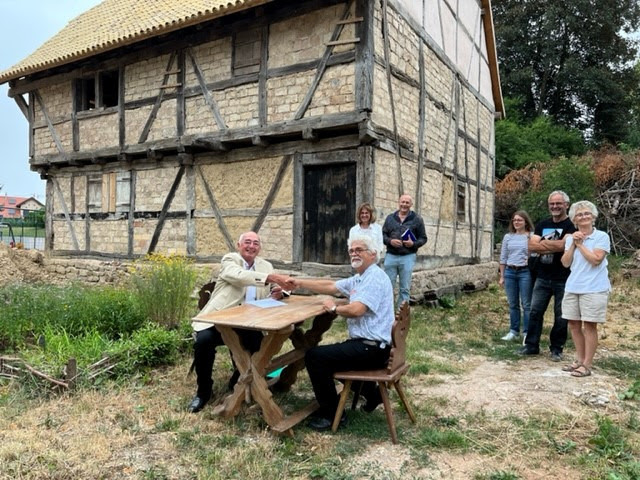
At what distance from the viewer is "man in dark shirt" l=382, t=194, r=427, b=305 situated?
6652 millimetres

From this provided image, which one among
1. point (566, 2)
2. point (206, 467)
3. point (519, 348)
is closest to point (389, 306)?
point (206, 467)

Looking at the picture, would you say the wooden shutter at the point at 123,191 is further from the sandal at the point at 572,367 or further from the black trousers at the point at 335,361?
the sandal at the point at 572,367

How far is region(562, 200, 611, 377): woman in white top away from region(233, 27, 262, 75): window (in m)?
5.96

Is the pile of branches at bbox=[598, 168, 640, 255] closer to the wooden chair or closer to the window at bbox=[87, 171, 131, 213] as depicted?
the wooden chair

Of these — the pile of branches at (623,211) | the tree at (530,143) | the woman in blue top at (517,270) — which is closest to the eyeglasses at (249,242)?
the woman in blue top at (517,270)

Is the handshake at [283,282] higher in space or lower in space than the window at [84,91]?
lower

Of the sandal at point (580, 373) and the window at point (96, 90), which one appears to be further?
the window at point (96, 90)

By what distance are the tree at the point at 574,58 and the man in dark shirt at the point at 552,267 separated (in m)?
17.9

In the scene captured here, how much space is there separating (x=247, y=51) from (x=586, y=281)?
666 cm

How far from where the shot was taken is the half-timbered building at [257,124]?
771 cm

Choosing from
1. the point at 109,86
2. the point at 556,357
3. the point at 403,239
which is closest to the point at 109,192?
the point at 109,86

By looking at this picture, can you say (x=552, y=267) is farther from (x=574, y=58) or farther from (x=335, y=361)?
(x=574, y=58)

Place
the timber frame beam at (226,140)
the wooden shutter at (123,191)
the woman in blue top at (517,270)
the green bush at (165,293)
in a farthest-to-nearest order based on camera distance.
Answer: the wooden shutter at (123,191) < the timber frame beam at (226,140) < the woman in blue top at (517,270) < the green bush at (165,293)

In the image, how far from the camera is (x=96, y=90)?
420 inches
